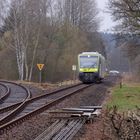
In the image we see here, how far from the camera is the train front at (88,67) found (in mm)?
47753

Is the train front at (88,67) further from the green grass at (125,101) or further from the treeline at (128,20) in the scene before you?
the green grass at (125,101)

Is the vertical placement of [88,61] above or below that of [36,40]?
below

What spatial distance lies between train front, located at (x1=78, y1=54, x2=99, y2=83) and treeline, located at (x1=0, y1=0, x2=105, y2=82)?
53.3 feet

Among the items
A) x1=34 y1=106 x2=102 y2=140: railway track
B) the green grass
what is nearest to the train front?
the green grass

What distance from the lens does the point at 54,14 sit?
247 ft

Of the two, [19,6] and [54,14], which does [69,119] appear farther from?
[54,14]

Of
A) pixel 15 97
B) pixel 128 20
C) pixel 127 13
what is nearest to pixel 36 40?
pixel 128 20

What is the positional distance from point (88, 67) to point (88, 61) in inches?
24.2

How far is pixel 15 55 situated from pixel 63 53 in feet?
29.2

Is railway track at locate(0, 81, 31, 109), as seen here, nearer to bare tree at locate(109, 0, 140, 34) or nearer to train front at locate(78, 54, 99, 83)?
bare tree at locate(109, 0, 140, 34)

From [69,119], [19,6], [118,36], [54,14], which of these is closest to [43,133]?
[69,119]

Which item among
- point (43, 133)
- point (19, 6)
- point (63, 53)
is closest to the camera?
point (43, 133)

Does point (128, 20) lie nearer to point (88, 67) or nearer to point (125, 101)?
point (88, 67)

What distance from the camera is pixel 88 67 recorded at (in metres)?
48.0
